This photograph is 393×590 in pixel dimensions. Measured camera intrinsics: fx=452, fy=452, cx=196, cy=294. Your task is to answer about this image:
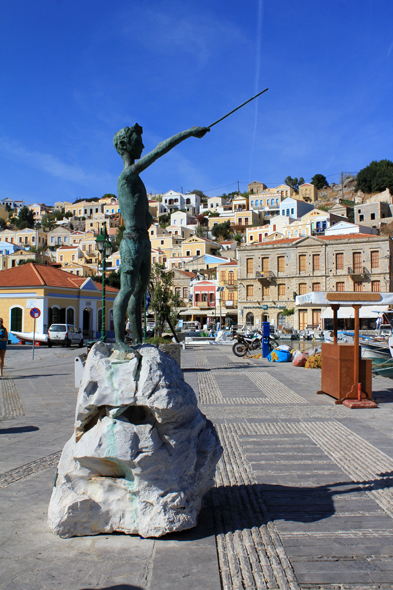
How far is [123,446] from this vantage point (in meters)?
3.24

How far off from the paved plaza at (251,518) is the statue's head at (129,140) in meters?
3.35

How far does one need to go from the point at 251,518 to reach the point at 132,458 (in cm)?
122

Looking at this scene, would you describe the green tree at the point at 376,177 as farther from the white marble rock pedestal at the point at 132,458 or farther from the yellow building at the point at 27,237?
the white marble rock pedestal at the point at 132,458

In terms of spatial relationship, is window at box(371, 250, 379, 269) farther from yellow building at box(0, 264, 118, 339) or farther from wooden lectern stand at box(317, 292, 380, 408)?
wooden lectern stand at box(317, 292, 380, 408)

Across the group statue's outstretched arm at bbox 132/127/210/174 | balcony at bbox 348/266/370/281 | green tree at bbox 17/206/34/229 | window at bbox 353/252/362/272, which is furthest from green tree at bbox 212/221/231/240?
statue's outstretched arm at bbox 132/127/210/174

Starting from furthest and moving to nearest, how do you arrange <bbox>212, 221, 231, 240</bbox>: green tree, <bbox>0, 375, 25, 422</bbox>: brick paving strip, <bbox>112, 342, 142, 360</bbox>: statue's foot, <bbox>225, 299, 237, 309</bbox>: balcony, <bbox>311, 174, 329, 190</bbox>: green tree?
1. <bbox>311, 174, 329, 190</bbox>: green tree
2. <bbox>212, 221, 231, 240</bbox>: green tree
3. <bbox>225, 299, 237, 309</bbox>: balcony
4. <bbox>0, 375, 25, 422</bbox>: brick paving strip
5. <bbox>112, 342, 142, 360</bbox>: statue's foot

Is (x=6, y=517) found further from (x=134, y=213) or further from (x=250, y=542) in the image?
(x=134, y=213)

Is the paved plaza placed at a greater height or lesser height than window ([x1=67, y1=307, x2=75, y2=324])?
lesser

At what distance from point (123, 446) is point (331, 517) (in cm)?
187

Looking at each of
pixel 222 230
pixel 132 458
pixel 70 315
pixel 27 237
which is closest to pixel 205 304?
pixel 70 315

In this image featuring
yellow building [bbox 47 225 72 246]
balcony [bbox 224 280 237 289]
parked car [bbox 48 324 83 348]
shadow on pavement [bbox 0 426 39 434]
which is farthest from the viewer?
yellow building [bbox 47 225 72 246]

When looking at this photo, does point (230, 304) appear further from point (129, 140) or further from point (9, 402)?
point (129, 140)

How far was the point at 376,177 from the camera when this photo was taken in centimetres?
8138

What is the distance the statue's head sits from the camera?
4.36 meters
